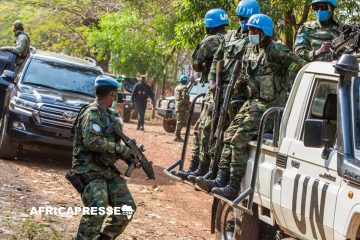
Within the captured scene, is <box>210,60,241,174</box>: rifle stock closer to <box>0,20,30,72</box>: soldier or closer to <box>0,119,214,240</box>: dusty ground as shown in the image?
<box>0,119,214,240</box>: dusty ground

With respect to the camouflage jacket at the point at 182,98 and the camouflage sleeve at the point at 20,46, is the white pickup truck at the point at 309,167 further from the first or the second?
the camouflage jacket at the point at 182,98

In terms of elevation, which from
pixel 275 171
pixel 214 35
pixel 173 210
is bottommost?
pixel 173 210

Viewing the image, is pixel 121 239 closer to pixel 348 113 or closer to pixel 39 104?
pixel 348 113

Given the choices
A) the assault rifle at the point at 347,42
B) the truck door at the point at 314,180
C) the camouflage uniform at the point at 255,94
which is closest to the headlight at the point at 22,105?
the camouflage uniform at the point at 255,94

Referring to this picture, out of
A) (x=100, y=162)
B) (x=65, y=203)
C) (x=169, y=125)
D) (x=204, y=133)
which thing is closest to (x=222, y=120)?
(x=204, y=133)

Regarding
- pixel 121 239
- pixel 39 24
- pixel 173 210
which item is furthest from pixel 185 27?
pixel 39 24

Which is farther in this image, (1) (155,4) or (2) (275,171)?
(1) (155,4)

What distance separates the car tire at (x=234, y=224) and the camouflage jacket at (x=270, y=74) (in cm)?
113

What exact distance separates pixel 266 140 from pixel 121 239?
83.0 inches

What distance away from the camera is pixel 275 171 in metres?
6.26

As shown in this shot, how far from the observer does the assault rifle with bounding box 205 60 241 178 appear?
7.35 meters

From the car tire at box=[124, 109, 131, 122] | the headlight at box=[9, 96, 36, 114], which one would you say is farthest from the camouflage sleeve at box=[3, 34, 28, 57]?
the car tire at box=[124, 109, 131, 122]

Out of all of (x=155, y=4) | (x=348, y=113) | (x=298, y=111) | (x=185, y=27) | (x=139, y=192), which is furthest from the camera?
(x=155, y=4)

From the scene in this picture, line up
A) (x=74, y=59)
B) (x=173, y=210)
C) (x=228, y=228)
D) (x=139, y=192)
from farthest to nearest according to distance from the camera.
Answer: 1. (x=74, y=59)
2. (x=139, y=192)
3. (x=173, y=210)
4. (x=228, y=228)
